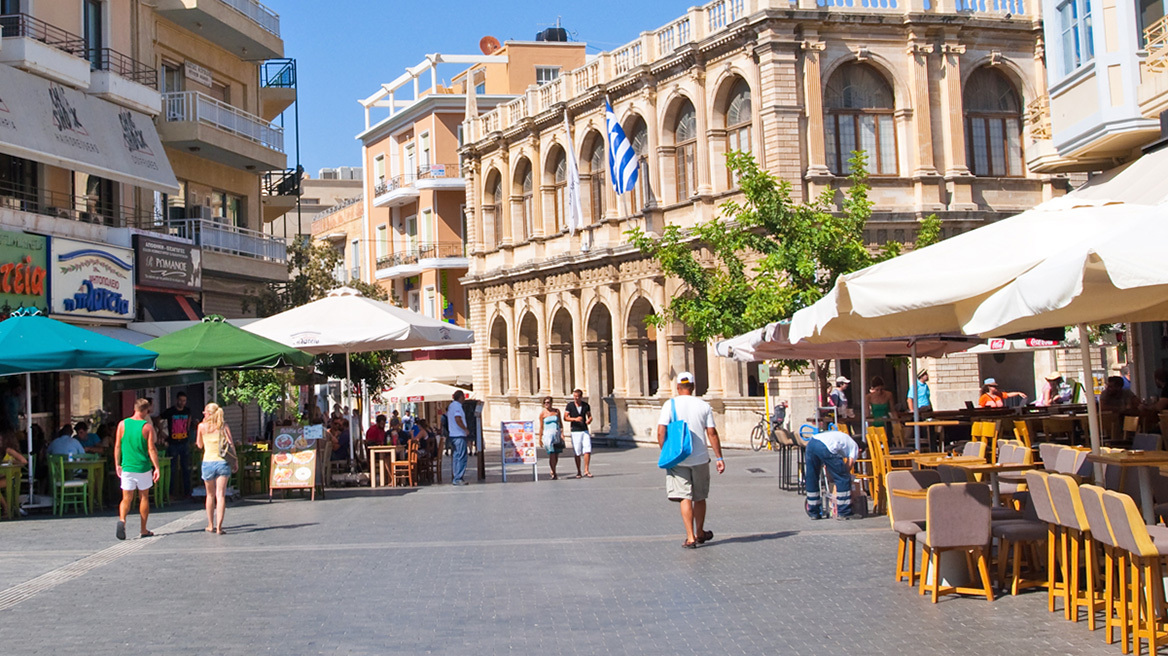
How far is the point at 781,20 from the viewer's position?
34.2 metres

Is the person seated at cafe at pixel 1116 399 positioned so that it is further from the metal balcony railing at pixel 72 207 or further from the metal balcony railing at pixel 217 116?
the metal balcony railing at pixel 217 116

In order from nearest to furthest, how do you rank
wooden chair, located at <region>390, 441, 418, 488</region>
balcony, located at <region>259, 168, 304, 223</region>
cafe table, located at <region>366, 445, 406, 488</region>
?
cafe table, located at <region>366, 445, 406, 488</region>
wooden chair, located at <region>390, 441, 418, 488</region>
balcony, located at <region>259, 168, 304, 223</region>

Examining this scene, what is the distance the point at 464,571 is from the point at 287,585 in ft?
5.13

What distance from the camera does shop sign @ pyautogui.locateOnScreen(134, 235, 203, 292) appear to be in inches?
1058

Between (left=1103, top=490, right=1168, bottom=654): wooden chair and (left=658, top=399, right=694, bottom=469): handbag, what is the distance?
533cm

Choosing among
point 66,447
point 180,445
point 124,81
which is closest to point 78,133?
point 124,81

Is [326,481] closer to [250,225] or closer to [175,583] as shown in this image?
[175,583]

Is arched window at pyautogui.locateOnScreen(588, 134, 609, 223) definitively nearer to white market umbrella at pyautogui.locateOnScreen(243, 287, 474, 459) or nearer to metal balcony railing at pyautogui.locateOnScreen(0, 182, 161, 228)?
metal balcony railing at pyautogui.locateOnScreen(0, 182, 161, 228)

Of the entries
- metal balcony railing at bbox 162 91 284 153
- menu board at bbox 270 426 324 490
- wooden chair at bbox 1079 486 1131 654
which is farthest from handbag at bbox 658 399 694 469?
metal balcony railing at bbox 162 91 284 153

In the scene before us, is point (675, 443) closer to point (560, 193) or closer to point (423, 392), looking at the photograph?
point (423, 392)

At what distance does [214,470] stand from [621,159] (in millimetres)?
25508

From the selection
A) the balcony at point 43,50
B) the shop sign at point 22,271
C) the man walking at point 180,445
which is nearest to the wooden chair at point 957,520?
the man walking at point 180,445

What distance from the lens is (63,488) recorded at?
17391 millimetres

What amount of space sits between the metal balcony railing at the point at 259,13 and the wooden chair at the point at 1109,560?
27.9 m
